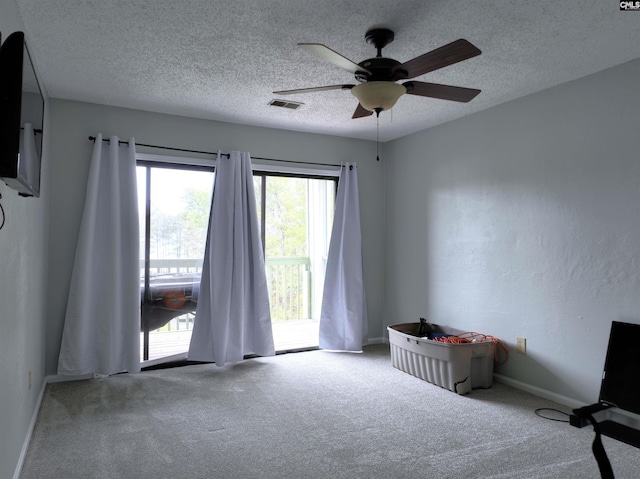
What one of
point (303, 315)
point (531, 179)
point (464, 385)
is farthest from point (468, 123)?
point (303, 315)

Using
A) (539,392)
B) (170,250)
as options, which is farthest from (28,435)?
(539,392)

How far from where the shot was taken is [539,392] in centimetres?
342

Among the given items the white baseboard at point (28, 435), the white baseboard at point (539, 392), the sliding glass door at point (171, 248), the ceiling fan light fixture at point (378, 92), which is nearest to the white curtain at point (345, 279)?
the sliding glass door at point (171, 248)

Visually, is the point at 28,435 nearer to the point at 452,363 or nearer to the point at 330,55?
the point at 330,55

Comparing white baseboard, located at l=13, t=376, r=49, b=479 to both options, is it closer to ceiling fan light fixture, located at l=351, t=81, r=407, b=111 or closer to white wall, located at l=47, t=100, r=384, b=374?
white wall, located at l=47, t=100, r=384, b=374

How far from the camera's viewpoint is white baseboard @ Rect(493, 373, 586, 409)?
3.18 metres

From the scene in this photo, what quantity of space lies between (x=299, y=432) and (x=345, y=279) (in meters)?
2.26

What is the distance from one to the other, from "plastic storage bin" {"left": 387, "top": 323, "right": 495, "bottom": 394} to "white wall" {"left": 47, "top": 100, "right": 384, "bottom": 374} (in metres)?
2.33

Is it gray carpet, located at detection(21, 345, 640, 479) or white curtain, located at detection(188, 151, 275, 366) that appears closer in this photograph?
gray carpet, located at detection(21, 345, 640, 479)

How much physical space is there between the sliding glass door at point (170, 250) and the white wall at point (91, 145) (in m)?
0.33

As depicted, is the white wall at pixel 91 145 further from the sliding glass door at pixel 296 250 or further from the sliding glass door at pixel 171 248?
the sliding glass door at pixel 296 250

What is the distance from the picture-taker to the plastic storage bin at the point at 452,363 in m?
3.49

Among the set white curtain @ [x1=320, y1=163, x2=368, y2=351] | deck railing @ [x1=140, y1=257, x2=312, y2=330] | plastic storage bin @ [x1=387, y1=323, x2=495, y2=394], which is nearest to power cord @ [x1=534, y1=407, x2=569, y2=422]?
plastic storage bin @ [x1=387, y1=323, x2=495, y2=394]

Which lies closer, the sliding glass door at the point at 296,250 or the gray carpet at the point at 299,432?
the gray carpet at the point at 299,432
